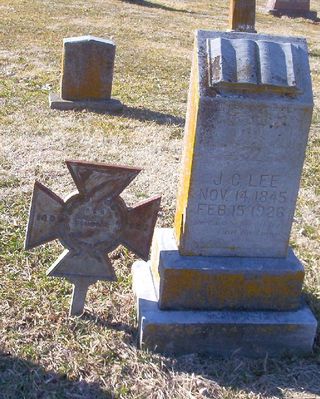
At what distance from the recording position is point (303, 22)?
18.6 metres

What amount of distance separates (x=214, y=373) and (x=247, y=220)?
877 mm

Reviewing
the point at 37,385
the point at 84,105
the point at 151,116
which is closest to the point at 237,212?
the point at 37,385

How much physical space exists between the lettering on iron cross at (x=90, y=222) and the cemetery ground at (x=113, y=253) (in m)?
0.36

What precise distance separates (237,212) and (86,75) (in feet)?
16.3

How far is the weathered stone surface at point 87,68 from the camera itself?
313 inches

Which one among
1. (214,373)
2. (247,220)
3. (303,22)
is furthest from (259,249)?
(303,22)

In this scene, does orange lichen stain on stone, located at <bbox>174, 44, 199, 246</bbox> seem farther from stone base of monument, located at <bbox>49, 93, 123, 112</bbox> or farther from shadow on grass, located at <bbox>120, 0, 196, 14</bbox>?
shadow on grass, located at <bbox>120, 0, 196, 14</bbox>

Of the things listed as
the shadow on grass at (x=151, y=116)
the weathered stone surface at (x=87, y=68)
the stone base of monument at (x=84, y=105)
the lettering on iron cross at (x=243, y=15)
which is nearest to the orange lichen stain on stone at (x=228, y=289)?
the lettering on iron cross at (x=243, y=15)

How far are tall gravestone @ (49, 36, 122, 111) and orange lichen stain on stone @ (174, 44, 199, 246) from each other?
182 inches

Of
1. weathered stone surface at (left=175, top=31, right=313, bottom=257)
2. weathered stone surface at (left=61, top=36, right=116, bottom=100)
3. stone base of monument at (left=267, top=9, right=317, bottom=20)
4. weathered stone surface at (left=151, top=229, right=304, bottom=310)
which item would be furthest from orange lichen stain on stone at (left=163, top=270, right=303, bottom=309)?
stone base of monument at (left=267, top=9, right=317, bottom=20)

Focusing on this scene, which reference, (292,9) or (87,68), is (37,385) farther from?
(292,9)

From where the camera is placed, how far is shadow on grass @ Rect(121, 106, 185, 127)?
26.2ft

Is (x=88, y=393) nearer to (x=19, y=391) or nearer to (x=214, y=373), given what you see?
(x=19, y=391)

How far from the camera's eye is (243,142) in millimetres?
3471
